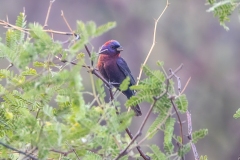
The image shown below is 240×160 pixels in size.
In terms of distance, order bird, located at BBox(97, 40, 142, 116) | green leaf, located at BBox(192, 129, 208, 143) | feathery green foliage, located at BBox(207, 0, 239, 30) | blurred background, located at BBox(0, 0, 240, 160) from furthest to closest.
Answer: blurred background, located at BBox(0, 0, 240, 160) → bird, located at BBox(97, 40, 142, 116) → green leaf, located at BBox(192, 129, 208, 143) → feathery green foliage, located at BBox(207, 0, 239, 30)

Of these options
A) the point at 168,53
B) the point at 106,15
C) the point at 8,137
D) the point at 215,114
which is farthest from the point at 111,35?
the point at 8,137

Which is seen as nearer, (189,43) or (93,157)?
(93,157)

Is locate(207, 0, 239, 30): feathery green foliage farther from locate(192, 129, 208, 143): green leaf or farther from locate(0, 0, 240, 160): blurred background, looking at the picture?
locate(0, 0, 240, 160): blurred background

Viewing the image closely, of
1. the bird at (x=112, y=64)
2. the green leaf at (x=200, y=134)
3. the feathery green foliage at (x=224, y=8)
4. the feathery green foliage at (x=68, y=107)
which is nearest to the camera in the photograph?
the feathery green foliage at (x=68, y=107)

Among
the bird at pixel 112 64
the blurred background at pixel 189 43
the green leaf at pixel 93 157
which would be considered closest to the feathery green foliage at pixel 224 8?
the green leaf at pixel 93 157

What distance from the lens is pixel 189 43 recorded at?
13188mm

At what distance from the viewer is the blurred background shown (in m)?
12.4

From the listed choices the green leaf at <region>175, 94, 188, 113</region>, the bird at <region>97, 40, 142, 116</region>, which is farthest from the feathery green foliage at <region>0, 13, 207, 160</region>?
the bird at <region>97, 40, 142, 116</region>

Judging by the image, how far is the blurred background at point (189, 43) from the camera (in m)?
12.4

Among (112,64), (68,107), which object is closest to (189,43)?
(112,64)

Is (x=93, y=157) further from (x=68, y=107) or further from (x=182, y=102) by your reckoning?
(x=182, y=102)

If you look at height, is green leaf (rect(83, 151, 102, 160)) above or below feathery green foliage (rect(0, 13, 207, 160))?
below

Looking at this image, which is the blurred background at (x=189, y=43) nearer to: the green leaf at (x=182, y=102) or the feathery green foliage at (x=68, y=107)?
the feathery green foliage at (x=68, y=107)

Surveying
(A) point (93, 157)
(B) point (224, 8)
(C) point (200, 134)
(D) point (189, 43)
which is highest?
(B) point (224, 8)
